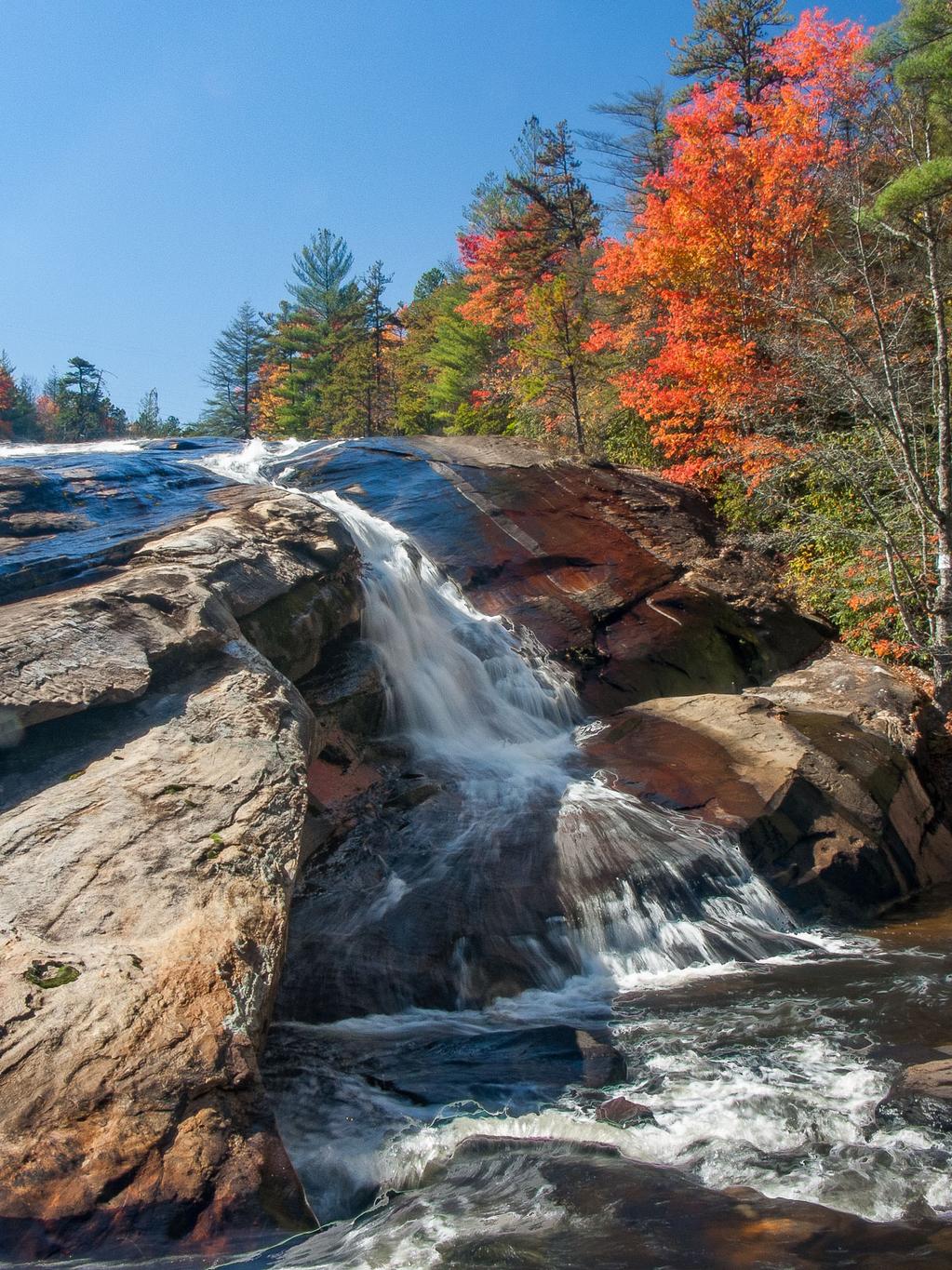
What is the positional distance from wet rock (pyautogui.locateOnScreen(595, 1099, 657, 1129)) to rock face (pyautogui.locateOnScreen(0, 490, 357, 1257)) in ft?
5.37

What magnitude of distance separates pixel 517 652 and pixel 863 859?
499cm

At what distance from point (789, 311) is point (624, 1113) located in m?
11.3

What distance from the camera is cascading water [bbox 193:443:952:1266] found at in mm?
4234

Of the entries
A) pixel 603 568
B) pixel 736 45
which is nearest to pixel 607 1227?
pixel 603 568

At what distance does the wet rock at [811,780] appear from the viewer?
26.8 ft

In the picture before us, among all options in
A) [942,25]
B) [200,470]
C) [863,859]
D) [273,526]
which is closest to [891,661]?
Result: [863,859]

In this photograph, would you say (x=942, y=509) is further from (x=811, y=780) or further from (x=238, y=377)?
(x=238, y=377)

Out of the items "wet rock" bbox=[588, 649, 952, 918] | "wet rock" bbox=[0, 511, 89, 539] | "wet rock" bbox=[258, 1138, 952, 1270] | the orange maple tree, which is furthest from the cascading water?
the orange maple tree

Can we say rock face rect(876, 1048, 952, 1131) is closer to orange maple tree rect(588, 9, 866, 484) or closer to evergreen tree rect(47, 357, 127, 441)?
orange maple tree rect(588, 9, 866, 484)

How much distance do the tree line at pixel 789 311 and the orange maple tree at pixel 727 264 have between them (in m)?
0.05

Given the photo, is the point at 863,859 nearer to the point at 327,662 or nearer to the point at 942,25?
the point at 327,662

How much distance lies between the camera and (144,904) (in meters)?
4.71

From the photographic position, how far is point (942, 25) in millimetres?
9781

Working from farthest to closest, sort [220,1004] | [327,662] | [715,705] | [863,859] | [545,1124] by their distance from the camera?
1. [715,705]
2. [327,662]
3. [863,859]
4. [545,1124]
5. [220,1004]
